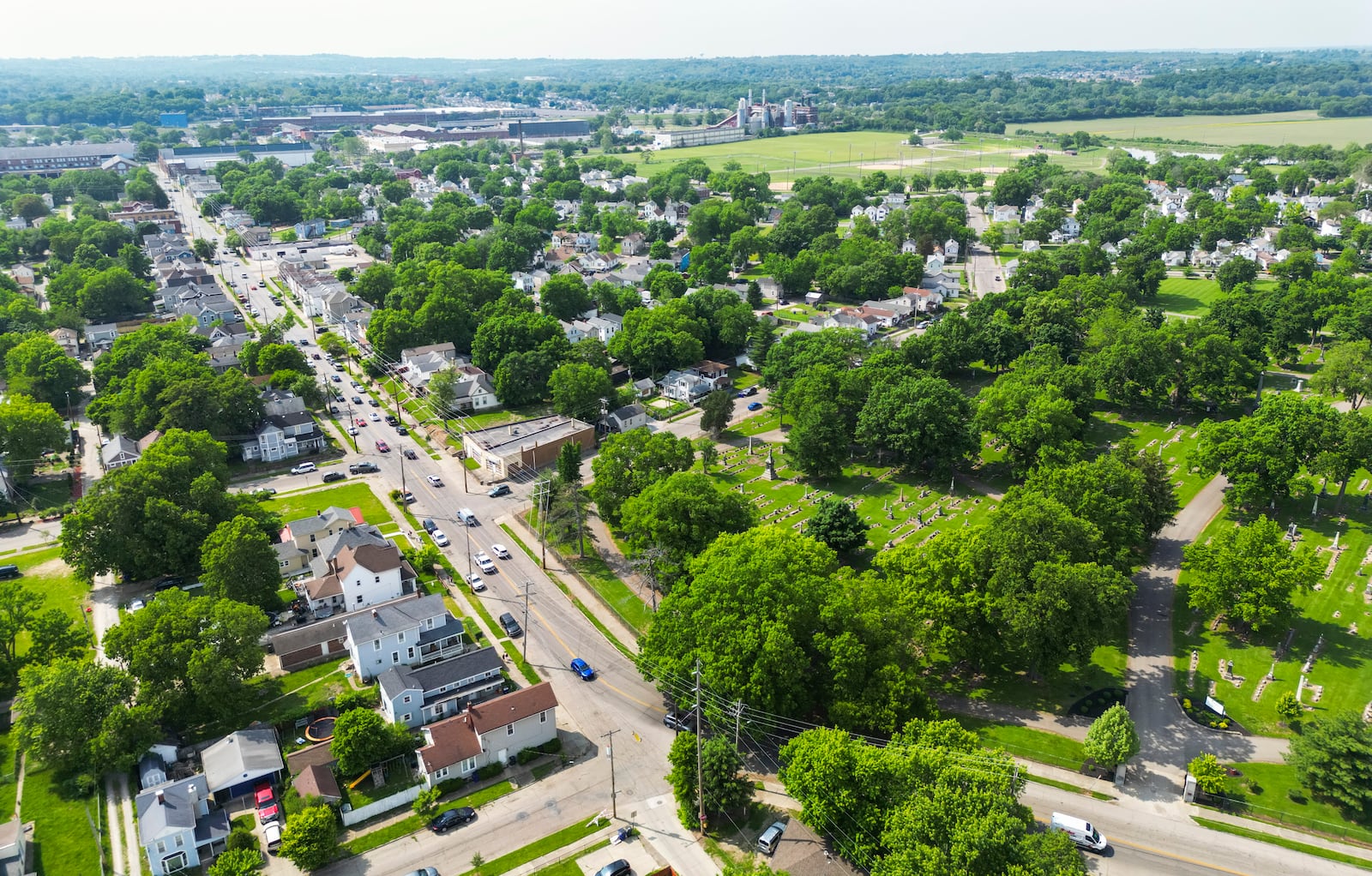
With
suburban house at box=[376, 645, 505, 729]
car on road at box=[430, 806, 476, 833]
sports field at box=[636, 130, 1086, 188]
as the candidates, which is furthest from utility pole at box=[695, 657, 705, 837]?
sports field at box=[636, 130, 1086, 188]

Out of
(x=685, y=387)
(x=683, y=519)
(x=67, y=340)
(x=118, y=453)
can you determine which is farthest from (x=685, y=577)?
(x=67, y=340)

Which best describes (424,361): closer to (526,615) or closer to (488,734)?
(526,615)

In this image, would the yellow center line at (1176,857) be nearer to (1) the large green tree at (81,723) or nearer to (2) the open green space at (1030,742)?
(2) the open green space at (1030,742)

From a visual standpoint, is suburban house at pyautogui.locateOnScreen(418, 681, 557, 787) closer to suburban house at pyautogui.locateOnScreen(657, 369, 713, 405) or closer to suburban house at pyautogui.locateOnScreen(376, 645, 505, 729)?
suburban house at pyautogui.locateOnScreen(376, 645, 505, 729)

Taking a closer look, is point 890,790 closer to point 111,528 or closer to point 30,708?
point 30,708

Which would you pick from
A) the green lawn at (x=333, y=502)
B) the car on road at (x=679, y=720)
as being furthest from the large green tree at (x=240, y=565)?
the car on road at (x=679, y=720)

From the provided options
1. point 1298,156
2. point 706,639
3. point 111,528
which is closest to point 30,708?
point 111,528
